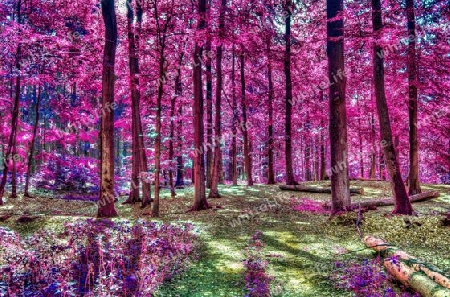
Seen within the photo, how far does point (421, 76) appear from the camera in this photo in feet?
44.3

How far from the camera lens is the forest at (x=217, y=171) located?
5258 mm

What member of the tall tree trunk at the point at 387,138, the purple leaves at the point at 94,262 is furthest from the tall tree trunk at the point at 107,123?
the tall tree trunk at the point at 387,138

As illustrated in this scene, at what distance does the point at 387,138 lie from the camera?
9641 millimetres

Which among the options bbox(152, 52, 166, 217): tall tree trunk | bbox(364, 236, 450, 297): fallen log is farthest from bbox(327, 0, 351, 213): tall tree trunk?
bbox(152, 52, 166, 217): tall tree trunk

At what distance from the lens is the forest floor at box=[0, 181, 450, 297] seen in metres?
5.35

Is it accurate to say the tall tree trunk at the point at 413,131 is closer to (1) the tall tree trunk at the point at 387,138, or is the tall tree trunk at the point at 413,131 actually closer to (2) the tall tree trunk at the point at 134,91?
(1) the tall tree trunk at the point at 387,138

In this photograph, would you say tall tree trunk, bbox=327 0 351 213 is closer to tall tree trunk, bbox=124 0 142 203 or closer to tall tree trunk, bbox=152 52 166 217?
tall tree trunk, bbox=152 52 166 217

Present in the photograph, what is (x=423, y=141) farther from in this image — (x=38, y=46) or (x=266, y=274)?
(x=38, y=46)

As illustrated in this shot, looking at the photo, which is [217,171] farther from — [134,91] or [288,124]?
[288,124]

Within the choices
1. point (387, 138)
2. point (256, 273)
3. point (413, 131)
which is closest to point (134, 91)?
point (387, 138)

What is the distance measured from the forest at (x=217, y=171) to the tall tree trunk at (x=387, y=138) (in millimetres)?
41

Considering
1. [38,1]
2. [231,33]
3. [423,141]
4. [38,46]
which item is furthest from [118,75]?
[423,141]

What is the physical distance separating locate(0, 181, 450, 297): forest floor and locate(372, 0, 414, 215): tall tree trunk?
1.90ft

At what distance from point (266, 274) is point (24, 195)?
14248mm
